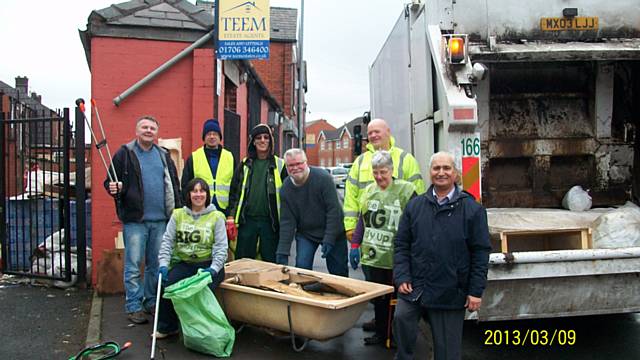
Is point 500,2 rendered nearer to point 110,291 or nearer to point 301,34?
point 110,291

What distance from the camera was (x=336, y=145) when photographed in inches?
3127

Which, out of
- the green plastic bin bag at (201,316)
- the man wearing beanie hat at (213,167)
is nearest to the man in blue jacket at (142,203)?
the man wearing beanie hat at (213,167)

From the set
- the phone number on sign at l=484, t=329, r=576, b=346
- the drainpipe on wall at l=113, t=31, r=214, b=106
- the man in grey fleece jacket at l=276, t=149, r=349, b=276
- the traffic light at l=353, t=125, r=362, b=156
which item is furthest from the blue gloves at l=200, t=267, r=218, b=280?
the traffic light at l=353, t=125, r=362, b=156

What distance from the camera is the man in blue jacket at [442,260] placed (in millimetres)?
3352

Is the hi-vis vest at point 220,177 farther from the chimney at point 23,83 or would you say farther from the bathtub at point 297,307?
the chimney at point 23,83

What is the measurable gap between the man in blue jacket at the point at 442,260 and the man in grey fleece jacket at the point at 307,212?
1.40 metres

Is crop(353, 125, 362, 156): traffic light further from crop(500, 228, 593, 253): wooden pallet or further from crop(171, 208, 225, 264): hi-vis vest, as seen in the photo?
crop(171, 208, 225, 264): hi-vis vest

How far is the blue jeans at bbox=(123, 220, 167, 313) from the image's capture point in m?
5.08

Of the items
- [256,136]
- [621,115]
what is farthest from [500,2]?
[256,136]

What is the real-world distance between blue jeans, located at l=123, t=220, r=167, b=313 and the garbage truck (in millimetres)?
2476

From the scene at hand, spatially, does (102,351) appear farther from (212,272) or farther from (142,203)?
(142,203)

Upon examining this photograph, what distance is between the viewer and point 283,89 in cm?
2522

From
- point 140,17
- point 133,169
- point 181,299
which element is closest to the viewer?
point 181,299

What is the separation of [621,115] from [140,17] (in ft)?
16.7
